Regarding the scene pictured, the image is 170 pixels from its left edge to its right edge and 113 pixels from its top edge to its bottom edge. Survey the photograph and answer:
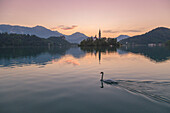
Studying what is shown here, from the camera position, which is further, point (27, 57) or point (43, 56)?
point (43, 56)

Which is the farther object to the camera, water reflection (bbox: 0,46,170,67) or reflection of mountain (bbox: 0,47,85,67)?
water reflection (bbox: 0,46,170,67)

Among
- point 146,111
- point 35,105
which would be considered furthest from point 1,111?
point 146,111

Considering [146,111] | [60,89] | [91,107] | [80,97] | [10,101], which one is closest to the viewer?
[146,111]

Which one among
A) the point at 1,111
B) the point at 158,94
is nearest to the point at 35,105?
the point at 1,111

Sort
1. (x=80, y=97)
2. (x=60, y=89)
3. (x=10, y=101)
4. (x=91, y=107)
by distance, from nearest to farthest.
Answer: (x=91, y=107) → (x=10, y=101) → (x=80, y=97) → (x=60, y=89)

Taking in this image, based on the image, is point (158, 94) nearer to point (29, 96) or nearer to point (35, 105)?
point (35, 105)

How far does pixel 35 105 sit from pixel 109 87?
1053 cm

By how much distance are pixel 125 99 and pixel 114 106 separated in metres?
2.29

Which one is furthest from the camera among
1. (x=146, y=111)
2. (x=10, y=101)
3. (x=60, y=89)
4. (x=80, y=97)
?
(x=60, y=89)

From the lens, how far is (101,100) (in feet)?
47.7

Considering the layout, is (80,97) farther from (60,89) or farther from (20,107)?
(20,107)

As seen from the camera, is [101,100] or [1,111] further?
[101,100]

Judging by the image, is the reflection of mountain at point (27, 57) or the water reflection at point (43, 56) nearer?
the reflection of mountain at point (27, 57)

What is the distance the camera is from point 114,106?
13.1m
